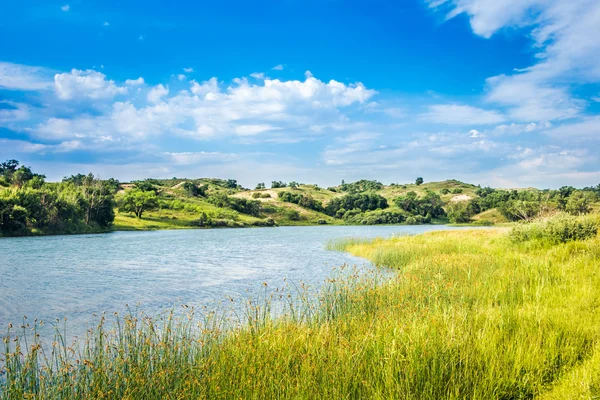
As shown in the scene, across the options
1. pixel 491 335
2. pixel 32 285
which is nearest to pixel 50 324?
pixel 32 285

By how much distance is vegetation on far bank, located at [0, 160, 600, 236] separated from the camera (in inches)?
2510

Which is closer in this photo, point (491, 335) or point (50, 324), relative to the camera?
point (491, 335)

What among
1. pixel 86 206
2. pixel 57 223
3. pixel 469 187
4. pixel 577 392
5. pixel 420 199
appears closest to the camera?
pixel 577 392

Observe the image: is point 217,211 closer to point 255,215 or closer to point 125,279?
point 255,215

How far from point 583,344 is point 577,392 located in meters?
2.21

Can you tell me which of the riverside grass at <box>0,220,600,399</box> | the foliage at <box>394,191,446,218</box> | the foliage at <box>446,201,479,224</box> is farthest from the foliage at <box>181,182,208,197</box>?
the riverside grass at <box>0,220,600,399</box>

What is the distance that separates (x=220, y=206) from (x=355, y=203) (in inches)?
1909

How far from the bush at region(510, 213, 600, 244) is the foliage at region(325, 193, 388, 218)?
396ft

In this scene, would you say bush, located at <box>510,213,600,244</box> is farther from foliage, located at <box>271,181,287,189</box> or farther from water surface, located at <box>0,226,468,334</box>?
foliage, located at <box>271,181,287,189</box>

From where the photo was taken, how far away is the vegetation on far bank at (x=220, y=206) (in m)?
63.8

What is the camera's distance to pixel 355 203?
5743 inches

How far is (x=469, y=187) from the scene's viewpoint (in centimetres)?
18462

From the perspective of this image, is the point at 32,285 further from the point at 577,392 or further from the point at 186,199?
the point at 186,199

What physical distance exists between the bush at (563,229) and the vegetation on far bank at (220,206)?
762 inches
